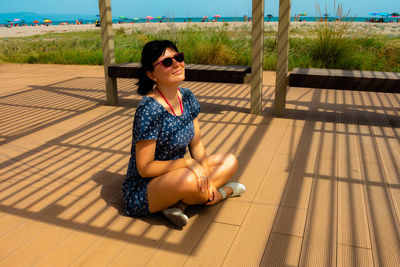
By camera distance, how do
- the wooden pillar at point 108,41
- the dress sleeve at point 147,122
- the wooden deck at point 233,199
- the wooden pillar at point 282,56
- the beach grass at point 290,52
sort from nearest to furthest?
the wooden deck at point 233,199
the dress sleeve at point 147,122
the wooden pillar at point 282,56
the wooden pillar at point 108,41
the beach grass at point 290,52

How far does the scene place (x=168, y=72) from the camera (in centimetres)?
215

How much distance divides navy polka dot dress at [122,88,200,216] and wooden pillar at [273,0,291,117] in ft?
7.51

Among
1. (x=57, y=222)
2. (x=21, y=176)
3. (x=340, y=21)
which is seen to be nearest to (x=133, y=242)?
(x=57, y=222)

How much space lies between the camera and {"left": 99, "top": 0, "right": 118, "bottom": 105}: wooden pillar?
16.3 feet

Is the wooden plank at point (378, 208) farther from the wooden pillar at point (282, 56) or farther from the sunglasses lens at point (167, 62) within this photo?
the sunglasses lens at point (167, 62)

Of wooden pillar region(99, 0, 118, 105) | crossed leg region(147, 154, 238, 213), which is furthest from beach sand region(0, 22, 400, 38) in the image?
crossed leg region(147, 154, 238, 213)

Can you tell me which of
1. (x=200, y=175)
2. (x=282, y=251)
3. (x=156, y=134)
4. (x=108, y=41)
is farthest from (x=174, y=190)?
(x=108, y=41)

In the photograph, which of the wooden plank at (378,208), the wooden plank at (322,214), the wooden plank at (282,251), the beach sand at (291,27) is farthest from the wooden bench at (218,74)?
the beach sand at (291,27)

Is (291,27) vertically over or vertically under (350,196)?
over

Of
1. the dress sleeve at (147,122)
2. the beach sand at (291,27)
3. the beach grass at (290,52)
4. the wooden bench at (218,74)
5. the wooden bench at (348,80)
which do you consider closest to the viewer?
the dress sleeve at (147,122)

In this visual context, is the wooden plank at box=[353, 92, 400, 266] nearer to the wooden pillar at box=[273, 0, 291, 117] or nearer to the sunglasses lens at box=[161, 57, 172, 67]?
the wooden pillar at box=[273, 0, 291, 117]

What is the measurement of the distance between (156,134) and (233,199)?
0.77 m

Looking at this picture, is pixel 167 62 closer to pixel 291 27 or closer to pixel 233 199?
pixel 233 199

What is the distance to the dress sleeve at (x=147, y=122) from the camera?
6.84ft
